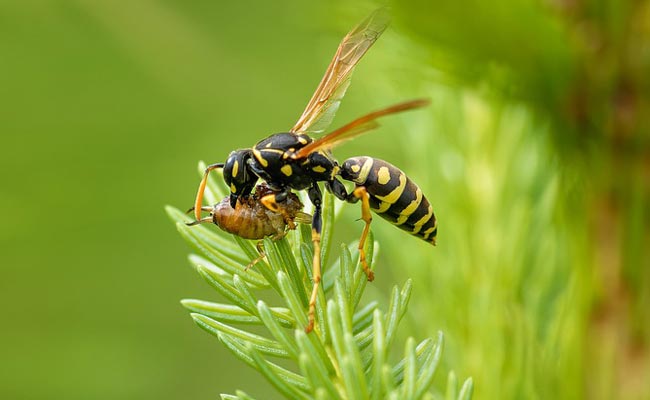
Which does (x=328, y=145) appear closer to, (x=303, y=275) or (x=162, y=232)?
(x=303, y=275)

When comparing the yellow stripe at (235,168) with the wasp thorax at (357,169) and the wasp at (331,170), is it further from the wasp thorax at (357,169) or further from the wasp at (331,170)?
the wasp thorax at (357,169)

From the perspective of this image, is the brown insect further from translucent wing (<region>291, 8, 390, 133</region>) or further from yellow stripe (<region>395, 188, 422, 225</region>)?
translucent wing (<region>291, 8, 390, 133</region>)

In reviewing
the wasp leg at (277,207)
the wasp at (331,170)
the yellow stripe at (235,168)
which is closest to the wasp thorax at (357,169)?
the wasp at (331,170)

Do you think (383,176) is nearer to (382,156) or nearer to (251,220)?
(251,220)

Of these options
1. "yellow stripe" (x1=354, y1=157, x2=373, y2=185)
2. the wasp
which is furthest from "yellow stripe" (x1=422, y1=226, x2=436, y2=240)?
"yellow stripe" (x1=354, y1=157, x2=373, y2=185)

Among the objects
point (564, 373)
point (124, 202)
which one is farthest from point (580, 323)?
point (124, 202)

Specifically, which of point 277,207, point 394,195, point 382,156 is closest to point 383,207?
point 394,195

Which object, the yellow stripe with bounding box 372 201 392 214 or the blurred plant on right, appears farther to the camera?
the yellow stripe with bounding box 372 201 392 214
